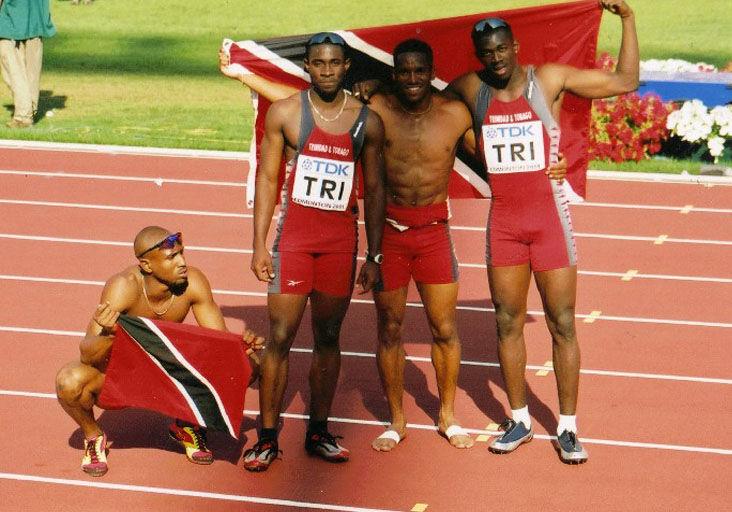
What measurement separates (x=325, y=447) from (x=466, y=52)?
8.48 ft

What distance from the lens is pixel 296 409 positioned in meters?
8.10

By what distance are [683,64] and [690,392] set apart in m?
9.45

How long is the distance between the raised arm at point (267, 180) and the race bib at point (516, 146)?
1086 mm

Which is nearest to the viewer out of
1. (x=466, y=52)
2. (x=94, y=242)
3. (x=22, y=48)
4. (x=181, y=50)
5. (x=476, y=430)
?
(x=476, y=430)

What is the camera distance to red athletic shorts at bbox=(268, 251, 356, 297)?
22.8 feet

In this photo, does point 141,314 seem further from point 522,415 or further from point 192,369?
point 522,415

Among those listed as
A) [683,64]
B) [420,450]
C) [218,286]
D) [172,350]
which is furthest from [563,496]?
[683,64]

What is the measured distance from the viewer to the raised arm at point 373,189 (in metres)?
6.95

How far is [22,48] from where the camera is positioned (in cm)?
1811

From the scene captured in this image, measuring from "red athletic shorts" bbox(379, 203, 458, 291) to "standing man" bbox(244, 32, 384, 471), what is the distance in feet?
0.58

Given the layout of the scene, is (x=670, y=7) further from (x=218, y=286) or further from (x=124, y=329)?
(x=124, y=329)

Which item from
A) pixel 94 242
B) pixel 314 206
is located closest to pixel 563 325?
pixel 314 206

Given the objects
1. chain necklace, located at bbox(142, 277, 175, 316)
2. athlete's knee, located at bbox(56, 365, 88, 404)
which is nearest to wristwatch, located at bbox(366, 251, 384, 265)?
chain necklace, located at bbox(142, 277, 175, 316)

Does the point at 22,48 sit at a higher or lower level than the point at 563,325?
higher
